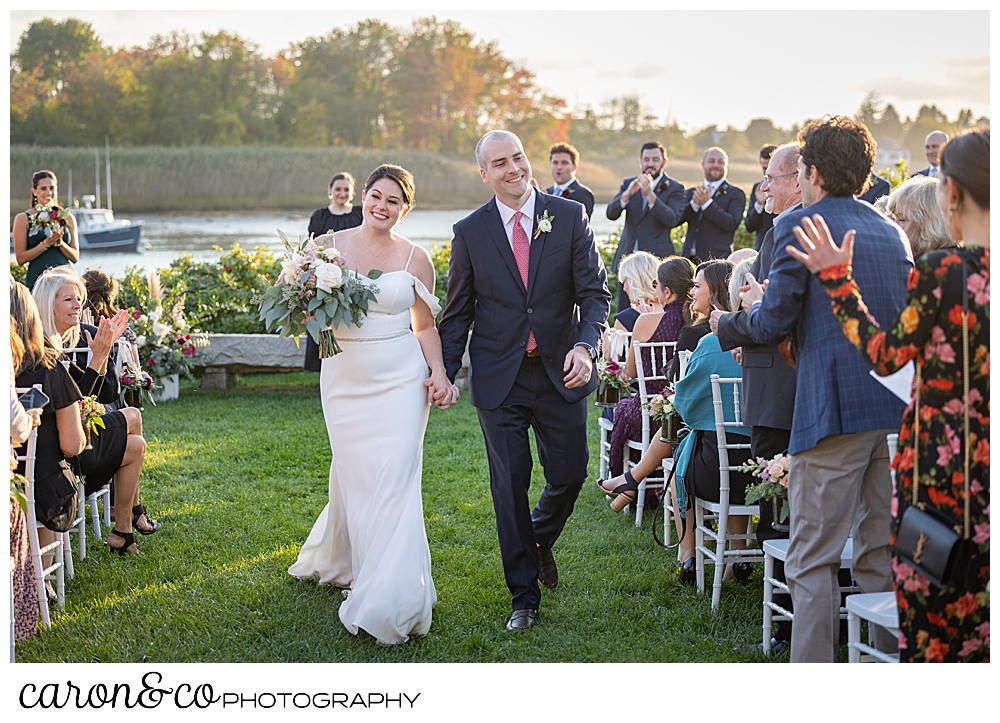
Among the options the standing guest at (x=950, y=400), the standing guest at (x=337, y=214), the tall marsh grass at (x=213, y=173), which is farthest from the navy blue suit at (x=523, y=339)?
the tall marsh grass at (x=213, y=173)

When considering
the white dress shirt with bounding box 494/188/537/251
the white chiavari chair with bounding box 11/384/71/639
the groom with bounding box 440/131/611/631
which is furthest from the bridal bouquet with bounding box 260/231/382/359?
the white chiavari chair with bounding box 11/384/71/639

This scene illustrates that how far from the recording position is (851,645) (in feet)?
10.5

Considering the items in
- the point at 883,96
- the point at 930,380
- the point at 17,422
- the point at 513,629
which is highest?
the point at 883,96

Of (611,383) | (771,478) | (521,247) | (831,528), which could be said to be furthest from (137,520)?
(831,528)

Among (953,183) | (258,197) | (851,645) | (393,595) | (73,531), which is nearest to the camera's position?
(953,183)

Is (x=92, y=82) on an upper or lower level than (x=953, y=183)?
upper

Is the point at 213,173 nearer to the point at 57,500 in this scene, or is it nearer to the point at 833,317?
the point at 57,500

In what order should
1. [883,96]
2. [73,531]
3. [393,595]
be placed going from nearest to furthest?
[393,595], [73,531], [883,96]

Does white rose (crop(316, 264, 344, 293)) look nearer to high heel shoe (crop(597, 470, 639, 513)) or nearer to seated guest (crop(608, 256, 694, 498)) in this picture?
seated guest (crop(608, 256, 694, 498))

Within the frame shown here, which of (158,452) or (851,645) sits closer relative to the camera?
(851,645)

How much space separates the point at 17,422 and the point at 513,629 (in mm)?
2193

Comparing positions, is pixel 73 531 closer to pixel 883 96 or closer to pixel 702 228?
pixel 702 228

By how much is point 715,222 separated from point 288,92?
1132 cm

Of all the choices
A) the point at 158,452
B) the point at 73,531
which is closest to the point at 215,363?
the point at 158,452
